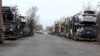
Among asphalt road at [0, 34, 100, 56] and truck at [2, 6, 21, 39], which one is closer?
asphalt road at [0, 34, 100, 56]

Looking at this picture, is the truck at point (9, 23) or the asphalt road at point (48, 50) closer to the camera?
the asphalt road at point (48, 50)

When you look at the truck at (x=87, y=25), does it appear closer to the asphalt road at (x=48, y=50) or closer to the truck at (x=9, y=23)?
the truck at (x=9, y=23)

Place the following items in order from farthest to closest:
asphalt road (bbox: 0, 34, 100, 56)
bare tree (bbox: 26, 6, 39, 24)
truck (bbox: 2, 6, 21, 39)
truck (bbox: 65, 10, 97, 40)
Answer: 1. bare tree (bbox: 26, 6, 39, 24)
2. truck (bbox: 2, 6, 21, 39)
3. truck (bbox: 65, 10, 97, 40)
4. asphalt road (bbox: 0, 34, 100, 56)

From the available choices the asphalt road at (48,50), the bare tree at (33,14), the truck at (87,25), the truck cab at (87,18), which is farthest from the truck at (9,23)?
the bare tree at (33,14)

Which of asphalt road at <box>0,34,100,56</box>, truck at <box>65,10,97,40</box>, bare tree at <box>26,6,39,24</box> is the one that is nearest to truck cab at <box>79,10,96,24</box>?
truck at <box>65,10,97,40</box>

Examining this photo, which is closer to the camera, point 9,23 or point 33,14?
point 9,23

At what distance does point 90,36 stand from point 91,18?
257cm

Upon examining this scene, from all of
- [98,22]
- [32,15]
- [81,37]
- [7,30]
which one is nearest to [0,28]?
[7,30]

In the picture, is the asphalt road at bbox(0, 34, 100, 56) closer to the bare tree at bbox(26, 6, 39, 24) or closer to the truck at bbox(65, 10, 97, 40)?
the truck at bbox(65, 10, 97, 40)

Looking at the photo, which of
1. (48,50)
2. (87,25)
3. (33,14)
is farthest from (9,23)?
(33,14)

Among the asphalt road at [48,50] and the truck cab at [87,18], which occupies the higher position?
the truck cab at [87,18]

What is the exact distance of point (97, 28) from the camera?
1859 inches

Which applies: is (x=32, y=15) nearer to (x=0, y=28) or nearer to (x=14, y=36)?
(x=14, y=36)

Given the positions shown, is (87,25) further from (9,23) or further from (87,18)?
(9,23)
